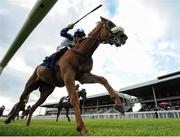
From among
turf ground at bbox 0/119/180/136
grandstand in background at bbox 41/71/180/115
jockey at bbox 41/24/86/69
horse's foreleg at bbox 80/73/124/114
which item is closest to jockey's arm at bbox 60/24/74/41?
jockey at bbox 41/24/86/69

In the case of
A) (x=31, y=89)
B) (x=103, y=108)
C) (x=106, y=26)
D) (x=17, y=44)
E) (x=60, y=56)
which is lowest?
(x=17, y=44)

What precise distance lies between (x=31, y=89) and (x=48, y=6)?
18.1ft

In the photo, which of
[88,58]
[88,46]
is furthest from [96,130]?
[88,46]

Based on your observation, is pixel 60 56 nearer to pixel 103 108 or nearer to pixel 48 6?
pixel 48 6

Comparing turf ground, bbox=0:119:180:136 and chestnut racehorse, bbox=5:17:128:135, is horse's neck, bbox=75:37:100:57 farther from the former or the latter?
turf ground, bbox=0:119:180:136

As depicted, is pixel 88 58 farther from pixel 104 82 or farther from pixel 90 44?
pixel 104 82

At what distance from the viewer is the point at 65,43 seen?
5426 millimetres

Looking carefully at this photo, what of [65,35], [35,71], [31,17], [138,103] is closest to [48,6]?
[31,17]

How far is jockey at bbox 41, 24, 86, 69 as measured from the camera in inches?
192

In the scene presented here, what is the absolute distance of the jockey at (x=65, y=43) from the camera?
16.0ft

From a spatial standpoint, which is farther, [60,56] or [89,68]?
[60,56]

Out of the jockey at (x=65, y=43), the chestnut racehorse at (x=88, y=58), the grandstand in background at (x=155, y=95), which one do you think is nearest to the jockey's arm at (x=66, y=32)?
the jockey at (x=65, y=43)

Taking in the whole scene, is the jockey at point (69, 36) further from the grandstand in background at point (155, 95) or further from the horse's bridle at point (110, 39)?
the grandstand in background at point (155, 95)

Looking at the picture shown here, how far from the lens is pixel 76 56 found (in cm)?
423
